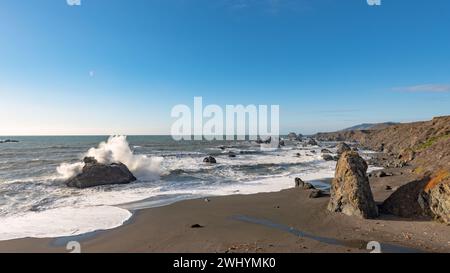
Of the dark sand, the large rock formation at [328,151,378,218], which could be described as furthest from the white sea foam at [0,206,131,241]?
the large rock formation at [328,151,378,218]

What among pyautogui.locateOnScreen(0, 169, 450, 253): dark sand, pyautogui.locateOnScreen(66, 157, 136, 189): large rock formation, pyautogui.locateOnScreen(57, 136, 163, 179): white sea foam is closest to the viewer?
pyautogui.locateOnScreen(0, 169, 450, 253): dark sand

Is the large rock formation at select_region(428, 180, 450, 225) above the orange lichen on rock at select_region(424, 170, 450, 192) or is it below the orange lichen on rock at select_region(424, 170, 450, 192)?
below

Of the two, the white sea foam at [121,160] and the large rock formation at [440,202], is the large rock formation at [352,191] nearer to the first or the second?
the large rock formation at [440,202]

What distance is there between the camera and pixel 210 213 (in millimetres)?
17000

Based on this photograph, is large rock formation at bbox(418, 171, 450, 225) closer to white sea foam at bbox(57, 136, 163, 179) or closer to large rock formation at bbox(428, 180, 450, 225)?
large rock formation at bbox(428, 180, 450, 225)

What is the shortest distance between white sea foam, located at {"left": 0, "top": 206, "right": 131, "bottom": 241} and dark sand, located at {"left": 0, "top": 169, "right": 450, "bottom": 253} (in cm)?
85

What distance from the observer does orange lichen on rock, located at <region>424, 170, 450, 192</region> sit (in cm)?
1345

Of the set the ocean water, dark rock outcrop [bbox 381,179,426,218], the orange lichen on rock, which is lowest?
the ocean water

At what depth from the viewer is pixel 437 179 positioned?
13844mm

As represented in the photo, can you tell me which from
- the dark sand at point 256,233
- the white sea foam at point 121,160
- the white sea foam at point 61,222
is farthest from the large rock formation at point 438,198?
the white sea foam at point 121,160

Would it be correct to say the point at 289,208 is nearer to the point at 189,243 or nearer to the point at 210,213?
the point at 210,213

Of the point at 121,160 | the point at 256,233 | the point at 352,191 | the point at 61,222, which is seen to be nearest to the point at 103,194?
the point at 61,222

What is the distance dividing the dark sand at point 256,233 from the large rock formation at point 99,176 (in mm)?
11539
